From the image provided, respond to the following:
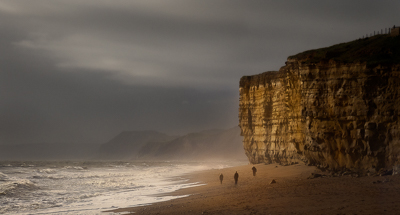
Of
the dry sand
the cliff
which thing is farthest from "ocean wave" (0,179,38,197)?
the cliff

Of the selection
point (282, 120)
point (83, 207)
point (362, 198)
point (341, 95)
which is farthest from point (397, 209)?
point (282, 120)

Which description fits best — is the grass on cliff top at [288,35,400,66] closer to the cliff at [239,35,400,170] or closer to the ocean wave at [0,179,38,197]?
the cliff at [239,35,400,170]

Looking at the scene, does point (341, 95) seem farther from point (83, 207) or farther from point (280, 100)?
point (83, 207)

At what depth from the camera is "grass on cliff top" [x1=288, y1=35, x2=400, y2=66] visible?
885 inches

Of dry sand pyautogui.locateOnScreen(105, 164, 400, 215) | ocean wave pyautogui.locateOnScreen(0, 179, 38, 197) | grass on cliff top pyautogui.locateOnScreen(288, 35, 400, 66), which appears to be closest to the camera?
dry sand pyautogui.locateOnScreen(105, 164, 400, 215)

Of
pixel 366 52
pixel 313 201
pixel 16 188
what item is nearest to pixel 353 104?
pixel 366 52

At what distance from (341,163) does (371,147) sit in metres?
2.41

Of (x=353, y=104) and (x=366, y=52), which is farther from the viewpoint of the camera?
(x=366, y=52)

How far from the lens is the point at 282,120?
37.1m

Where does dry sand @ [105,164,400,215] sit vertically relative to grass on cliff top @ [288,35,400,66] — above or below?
below

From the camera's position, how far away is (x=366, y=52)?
2397 centimetres

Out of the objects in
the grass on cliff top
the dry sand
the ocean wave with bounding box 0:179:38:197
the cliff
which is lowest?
the ocean wave with bounding box 0:179:38:197

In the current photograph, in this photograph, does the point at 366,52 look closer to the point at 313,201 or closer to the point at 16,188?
the point at 313,201

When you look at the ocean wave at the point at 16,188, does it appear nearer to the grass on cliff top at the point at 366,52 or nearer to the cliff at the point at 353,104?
the cliff at the point at 353,104
